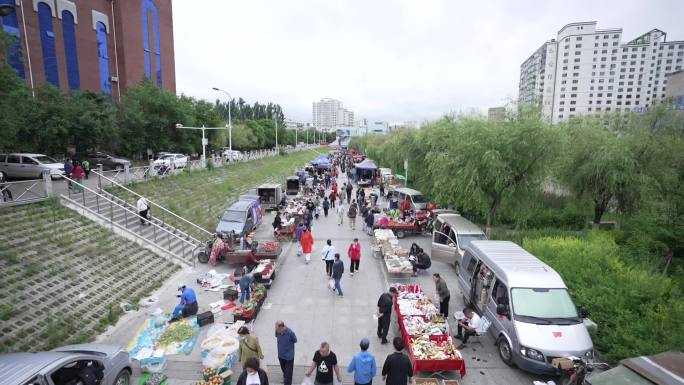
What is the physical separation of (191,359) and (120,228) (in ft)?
27.3

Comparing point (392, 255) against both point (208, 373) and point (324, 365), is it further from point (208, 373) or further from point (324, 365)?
point (208, 373)

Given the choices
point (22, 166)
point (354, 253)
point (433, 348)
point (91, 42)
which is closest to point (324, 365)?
point (433, 348)

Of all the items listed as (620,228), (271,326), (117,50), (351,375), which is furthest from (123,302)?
(117,50)

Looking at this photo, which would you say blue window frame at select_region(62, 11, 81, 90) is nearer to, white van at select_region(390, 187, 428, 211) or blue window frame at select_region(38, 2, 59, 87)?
blue window frame at select_region(38, 2, 59, 87)

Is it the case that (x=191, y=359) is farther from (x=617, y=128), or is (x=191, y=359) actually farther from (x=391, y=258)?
(x=617, y=128)

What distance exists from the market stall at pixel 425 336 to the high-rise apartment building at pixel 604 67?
382ft

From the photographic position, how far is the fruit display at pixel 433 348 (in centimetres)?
709

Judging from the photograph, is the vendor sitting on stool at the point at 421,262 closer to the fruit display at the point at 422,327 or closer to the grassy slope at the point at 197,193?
the fruit display at the point at 422,327

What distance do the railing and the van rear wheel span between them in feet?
51.8

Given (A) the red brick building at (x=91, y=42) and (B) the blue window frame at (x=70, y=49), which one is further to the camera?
(B) the blue window frame at (x=70, y=49)

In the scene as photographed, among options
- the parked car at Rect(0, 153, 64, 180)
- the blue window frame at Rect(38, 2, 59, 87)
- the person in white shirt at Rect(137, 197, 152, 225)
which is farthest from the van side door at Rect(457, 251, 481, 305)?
the blue window frame at Rect(38, 2, 59, 87)

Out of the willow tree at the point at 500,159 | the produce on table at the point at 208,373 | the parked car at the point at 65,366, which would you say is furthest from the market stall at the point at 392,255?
the parked car at the point at 65,366

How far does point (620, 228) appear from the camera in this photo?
18.5m

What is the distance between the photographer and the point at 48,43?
3491 cm
